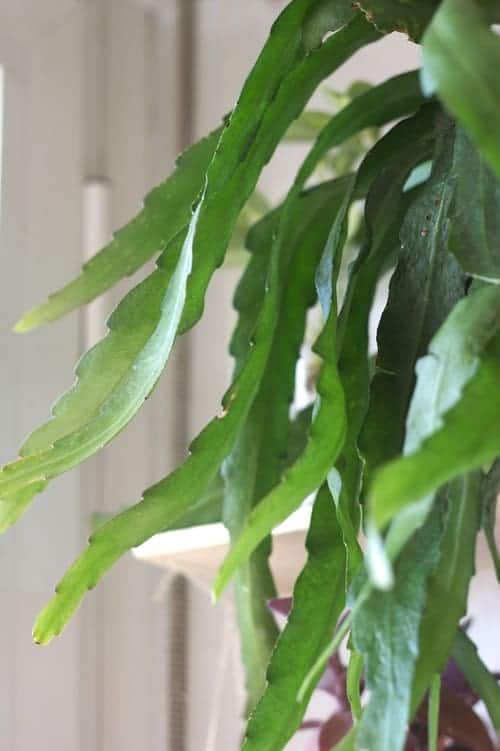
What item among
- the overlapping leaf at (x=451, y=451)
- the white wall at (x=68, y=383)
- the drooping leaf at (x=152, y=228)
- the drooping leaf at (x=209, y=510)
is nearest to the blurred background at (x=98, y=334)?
the white wall at (x=68, y=383)

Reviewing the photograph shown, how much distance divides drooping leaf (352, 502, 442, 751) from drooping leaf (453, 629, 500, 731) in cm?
13

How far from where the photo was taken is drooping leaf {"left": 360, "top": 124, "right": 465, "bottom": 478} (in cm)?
46

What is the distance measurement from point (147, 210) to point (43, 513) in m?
0.46

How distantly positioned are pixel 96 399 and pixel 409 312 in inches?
6.5

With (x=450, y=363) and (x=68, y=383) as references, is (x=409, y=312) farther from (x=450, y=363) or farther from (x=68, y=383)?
(x=68, y=383)

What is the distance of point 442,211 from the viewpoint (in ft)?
1.65

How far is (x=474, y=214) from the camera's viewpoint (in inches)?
17.2

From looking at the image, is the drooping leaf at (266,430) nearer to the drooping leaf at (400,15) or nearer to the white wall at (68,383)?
the drooping leaf at (400,15)

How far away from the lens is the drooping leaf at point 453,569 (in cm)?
41

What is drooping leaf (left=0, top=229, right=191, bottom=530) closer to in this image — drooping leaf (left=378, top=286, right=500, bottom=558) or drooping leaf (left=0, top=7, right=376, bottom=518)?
drooping leaf (left=0, top=7, right=376, bottom=518)

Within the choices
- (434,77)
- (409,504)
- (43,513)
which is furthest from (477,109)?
(43,513)

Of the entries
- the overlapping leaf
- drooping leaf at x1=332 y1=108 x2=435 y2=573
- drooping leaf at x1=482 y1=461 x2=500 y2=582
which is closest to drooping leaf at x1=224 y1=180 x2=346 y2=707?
drooping leaf at x1=332 y1=108 x2=435 y2=573

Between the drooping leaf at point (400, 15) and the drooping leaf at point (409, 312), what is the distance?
2.9 inches

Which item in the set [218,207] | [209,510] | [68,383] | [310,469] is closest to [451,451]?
[310,469]
